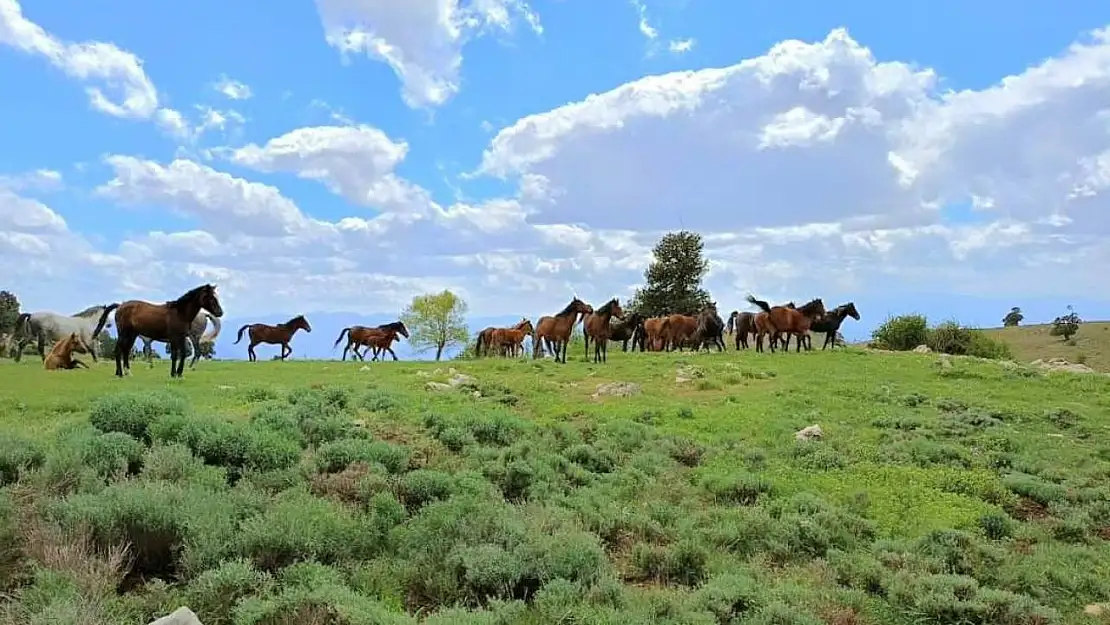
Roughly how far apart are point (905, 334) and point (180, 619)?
41.7 metres

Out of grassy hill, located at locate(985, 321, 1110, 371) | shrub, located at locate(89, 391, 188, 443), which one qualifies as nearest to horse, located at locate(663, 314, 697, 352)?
grassy hill, located at locate(985, 321, 1110, 371)

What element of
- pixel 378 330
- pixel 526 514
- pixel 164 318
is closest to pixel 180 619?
pixel 526 514

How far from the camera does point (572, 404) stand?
16203 mm

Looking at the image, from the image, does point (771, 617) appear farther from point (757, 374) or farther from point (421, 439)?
point (757, 374)

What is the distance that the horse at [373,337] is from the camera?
116 ft

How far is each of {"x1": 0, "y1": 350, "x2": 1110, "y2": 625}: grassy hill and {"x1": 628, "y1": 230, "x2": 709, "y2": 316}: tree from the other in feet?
130

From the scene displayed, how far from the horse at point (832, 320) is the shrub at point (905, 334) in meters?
5.10

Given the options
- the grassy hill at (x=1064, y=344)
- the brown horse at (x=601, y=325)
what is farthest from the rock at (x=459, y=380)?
the grassy hill at (x=1064, y=344)

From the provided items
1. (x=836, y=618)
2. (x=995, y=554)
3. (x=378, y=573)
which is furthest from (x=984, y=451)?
(x=378, y=573)

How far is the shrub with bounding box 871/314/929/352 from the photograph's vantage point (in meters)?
40.5

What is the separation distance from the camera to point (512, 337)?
37.1 metres

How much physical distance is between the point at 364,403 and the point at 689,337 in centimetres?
2471

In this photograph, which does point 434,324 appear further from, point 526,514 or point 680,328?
point 526,514

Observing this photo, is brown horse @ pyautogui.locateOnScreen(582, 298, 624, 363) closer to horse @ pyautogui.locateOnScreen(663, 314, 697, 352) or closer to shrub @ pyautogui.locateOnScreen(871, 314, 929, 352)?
horse @ pyautogui.locateOnScreen(663, 314, 697, 352)
